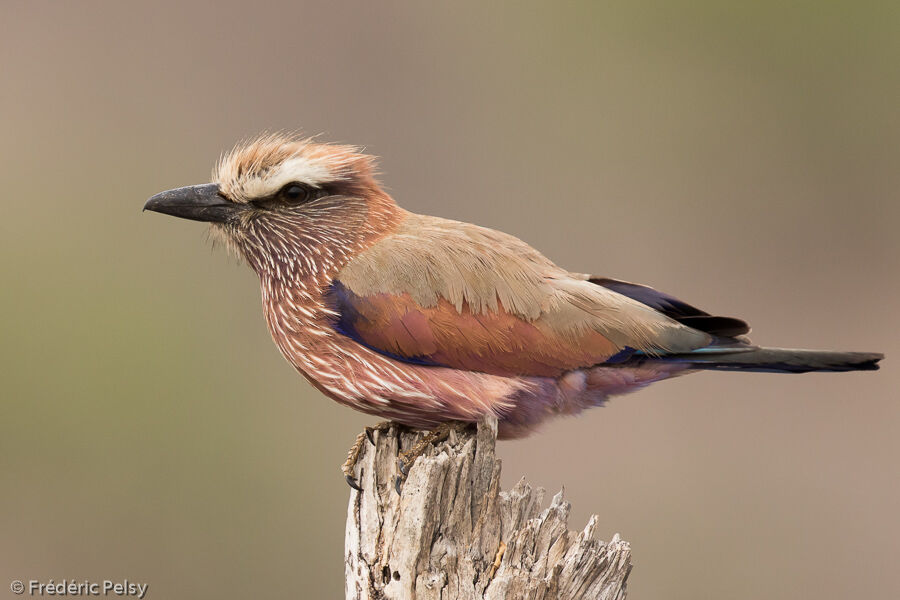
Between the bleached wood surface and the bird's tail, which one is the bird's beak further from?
the bird's tail

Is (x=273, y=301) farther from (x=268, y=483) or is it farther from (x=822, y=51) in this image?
(x=822, y=51)

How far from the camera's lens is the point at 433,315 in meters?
4.54

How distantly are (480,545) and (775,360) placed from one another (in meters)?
1.37

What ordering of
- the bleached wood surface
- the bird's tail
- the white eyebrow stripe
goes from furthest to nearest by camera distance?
the white eyebrow stripe → the bird's tail → the bleached wood surface

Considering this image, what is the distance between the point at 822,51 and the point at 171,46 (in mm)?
5692

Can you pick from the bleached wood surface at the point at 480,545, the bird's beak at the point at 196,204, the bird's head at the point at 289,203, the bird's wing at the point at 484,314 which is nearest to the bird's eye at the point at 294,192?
the bird's head at the point at 289,203

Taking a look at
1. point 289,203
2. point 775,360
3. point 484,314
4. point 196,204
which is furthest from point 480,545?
point 196,204

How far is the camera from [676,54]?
10805mm

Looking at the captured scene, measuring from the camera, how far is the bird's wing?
14.9 feet

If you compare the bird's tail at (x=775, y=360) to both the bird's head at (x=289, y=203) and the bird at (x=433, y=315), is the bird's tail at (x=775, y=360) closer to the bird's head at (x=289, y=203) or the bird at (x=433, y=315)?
the bird at (x=433, y=315)

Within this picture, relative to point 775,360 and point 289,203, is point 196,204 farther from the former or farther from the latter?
point 775,360

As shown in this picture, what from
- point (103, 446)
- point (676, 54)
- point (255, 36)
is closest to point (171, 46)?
point (255, 36)

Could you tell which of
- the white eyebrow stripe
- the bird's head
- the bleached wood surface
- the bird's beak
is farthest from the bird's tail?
the bird's beak

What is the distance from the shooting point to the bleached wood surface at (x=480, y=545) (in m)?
4.05
